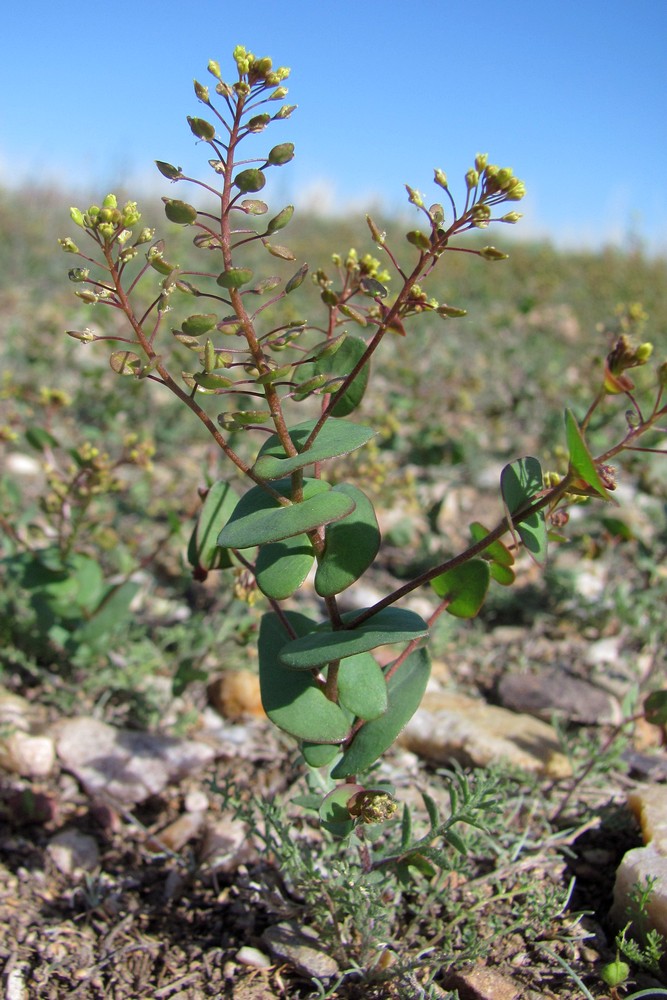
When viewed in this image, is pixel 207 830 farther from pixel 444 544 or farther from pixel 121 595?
pixel 444 544

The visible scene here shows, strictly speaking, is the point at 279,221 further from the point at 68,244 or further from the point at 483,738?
the point at 483,738

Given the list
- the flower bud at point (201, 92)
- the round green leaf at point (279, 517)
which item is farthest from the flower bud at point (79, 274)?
the round green leaf at point (279, 517)

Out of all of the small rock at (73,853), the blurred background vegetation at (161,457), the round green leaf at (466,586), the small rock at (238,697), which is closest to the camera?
the round green leaf at (466,586)

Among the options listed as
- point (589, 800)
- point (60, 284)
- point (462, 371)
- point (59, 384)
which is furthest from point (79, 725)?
point (60, 284)

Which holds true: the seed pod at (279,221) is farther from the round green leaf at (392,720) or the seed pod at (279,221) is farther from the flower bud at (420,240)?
the round green leaf at (392,720)

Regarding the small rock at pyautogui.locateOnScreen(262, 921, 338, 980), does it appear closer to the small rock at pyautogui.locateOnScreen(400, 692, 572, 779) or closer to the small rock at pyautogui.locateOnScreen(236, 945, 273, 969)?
the small rock at pyautogui.locateOnScreen(236, 945, 273, 969)

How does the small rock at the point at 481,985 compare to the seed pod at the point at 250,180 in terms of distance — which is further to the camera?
the small rock at the point at 481,985
